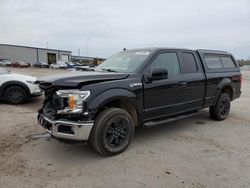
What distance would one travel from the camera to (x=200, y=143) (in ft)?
15.4

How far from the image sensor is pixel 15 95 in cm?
795

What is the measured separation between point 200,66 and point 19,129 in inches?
170

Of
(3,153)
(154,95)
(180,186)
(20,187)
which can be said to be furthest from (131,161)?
(3,153)

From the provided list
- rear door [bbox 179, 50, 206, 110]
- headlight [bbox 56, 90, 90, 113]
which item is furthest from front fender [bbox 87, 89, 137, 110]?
rear door [bbox 179, 50, 206, 110]

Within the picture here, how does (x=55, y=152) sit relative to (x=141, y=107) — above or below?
below

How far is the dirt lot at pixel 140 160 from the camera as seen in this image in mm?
3268

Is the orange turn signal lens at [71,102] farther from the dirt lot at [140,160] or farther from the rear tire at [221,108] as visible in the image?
the rear tire at [221,108]

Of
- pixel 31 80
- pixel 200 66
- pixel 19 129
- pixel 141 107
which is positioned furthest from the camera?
pixel 31 80

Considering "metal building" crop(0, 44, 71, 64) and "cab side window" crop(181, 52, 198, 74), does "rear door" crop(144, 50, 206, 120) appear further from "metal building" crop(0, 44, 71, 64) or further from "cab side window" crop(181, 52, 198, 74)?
"metal building" crop(0, 44, 71, 64)

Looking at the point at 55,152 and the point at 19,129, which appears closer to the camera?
the point at 55,152

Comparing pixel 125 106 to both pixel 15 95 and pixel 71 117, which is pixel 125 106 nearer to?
pixel 71 117

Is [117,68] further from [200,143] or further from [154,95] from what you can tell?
[200,143]

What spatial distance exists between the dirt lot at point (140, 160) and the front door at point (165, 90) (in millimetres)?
602

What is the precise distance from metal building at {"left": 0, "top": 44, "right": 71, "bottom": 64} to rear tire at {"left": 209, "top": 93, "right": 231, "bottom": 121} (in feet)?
208
